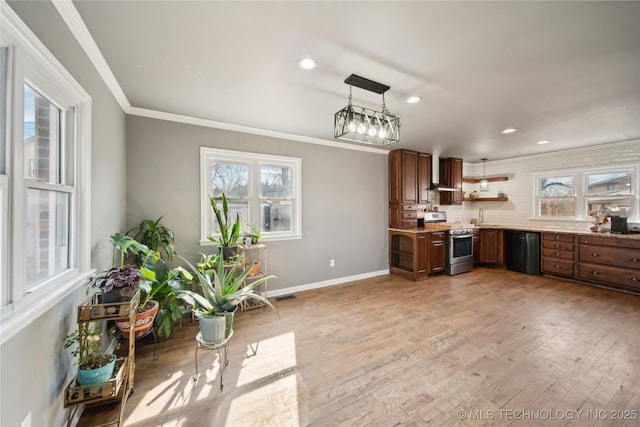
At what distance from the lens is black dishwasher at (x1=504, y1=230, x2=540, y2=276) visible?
481cm

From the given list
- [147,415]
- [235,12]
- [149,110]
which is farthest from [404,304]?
[149,110]

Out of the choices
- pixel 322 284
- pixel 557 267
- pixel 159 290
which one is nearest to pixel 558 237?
pixel 557 267

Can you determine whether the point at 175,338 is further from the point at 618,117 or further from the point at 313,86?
the point at 618,117

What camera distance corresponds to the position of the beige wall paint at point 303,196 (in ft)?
9.69

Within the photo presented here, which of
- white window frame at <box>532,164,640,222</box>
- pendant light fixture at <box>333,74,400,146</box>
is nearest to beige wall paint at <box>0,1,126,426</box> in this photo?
pendant light fixture at <box>333,74,400,146</box>

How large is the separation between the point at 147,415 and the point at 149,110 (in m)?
2.99

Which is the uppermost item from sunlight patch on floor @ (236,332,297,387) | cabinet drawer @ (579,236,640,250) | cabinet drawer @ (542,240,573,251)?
cabinet drawer @ (579,236,640,250)

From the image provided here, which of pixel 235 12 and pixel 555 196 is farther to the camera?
pixel 555 196

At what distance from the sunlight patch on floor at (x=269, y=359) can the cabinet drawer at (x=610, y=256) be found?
201 inches

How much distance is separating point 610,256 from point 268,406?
5.52m

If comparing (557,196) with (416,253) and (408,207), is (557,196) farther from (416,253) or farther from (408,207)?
(416,253)

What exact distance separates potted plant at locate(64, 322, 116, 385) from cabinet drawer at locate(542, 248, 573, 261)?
6.40 m

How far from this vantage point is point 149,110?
115 inches

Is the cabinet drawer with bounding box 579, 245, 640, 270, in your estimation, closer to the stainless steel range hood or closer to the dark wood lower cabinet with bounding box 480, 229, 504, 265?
the dark wood lower cabinet with bounding box 480, 229, 504, 265
